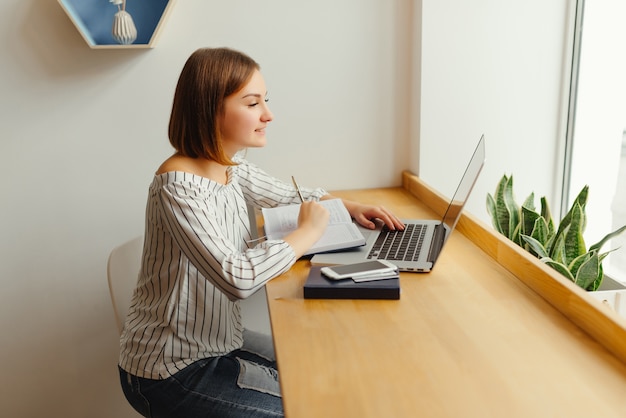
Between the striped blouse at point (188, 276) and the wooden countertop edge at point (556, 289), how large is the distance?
48 centimetres

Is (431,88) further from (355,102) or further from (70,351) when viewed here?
(70,351)

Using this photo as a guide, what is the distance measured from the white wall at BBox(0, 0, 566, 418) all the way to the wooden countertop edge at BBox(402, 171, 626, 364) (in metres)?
0.60

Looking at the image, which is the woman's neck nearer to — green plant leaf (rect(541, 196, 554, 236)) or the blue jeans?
the blue jeans

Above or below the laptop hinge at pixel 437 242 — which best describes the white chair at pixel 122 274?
below

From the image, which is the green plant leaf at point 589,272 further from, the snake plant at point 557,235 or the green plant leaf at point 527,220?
the green plant leaf at point 527,220

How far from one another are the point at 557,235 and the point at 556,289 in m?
0.40

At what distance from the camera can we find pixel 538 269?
4.05 feet

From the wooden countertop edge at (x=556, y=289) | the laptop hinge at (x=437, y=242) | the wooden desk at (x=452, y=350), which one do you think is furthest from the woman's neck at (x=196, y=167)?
the wooden countertop edge at (x=556, y=289)

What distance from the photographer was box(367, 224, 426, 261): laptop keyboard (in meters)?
1.43

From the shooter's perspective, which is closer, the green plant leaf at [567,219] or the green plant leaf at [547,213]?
the green plant leaf at [567,219]

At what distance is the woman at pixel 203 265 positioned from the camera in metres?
1.28

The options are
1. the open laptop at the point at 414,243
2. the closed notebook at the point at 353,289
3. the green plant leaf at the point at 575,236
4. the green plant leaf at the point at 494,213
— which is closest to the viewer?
the closed notebook at the point at 353,289

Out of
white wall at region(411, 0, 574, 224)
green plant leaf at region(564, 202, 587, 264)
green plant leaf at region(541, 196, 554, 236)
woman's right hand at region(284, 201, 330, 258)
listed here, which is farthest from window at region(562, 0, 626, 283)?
woman's right hand at region(284, 201, 330, 258)

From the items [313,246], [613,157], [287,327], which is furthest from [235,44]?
[613,157]
